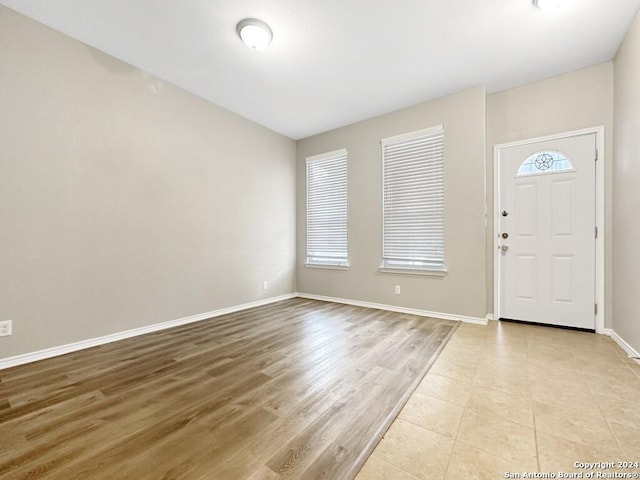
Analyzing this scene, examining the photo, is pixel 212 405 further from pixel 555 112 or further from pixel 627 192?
pixel 555 112

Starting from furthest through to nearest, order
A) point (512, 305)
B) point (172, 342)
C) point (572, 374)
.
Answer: point (512, 305)
point (172, 342)
point (572, 374)

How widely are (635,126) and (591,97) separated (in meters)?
0.89

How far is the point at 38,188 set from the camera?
2387 mm

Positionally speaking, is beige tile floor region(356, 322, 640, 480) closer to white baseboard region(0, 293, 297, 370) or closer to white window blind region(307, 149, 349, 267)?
white window blind region(307, 149, 349, 267)

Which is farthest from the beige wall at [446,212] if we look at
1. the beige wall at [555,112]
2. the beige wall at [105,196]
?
the beige wall at [105,196]

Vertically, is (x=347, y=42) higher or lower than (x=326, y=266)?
Result: higher

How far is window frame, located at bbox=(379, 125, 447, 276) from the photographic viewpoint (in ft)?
11.9

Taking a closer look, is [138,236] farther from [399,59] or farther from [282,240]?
[399,59]

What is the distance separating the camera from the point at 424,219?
3.80 meters

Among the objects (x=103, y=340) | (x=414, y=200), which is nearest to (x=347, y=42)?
(x=414, y=200)

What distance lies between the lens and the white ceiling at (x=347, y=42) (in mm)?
2250

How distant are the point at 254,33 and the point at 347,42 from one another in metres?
0.86

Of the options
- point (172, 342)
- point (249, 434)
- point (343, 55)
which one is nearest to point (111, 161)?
point (172, 342)

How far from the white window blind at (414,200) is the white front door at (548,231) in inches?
29.6
